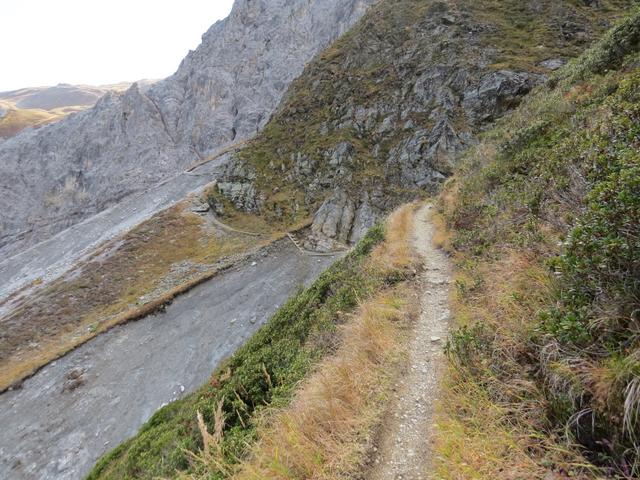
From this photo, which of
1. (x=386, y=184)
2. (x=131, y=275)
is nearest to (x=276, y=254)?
(x=386, y=184)

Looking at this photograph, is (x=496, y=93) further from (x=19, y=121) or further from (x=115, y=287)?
(x=19, y=121)

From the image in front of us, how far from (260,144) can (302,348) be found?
48.5 meters

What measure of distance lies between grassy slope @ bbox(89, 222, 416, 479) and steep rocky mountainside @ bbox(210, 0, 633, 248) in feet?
79.0

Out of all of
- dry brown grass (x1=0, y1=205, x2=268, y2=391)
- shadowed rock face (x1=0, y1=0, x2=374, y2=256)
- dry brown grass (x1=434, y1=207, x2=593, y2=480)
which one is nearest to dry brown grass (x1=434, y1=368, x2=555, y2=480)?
dry brown grass (x1=434, y1=207, x2=593, y2=480)

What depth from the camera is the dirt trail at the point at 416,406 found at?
4.37m

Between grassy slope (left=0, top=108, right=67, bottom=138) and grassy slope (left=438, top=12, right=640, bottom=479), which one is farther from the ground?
grassy slope (left=0, top=108, right=67, bottom=138)

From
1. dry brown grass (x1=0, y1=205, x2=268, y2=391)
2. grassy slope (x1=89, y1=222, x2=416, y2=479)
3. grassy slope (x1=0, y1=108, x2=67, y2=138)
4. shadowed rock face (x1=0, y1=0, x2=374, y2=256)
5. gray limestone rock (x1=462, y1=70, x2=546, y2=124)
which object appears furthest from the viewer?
grassy slope (x1=0, y1=108, x2=67, y2=138)

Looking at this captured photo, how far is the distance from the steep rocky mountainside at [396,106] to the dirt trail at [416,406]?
2911 centimetres

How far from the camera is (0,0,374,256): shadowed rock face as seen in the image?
98.6m

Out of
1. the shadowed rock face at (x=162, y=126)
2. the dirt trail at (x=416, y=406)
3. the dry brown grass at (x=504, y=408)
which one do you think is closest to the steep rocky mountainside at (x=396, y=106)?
the dirt trail at (x=416, y=406)

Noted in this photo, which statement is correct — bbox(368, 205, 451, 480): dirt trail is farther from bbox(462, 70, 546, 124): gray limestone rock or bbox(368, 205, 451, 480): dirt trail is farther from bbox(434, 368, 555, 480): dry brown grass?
bbox(462, 70, 546, 124): gray limestone rock

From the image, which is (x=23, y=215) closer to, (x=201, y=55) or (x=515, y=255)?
(x=201, y=55)

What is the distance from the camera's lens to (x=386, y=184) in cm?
4072

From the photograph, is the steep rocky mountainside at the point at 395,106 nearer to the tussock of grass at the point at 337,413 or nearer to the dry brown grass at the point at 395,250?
the dry brown grass at the point at 395,250
